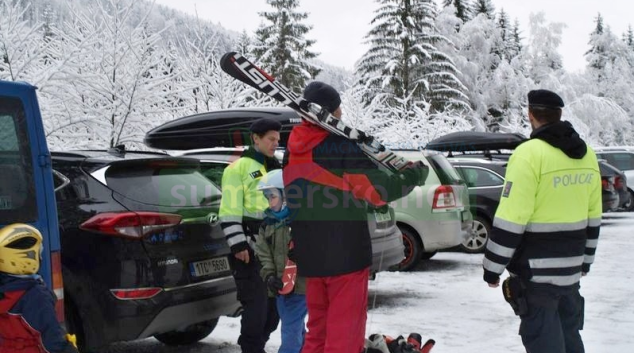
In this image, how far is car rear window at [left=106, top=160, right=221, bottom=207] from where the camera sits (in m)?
4.50

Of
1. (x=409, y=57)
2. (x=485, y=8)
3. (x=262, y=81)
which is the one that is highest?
(x=485, y=8)

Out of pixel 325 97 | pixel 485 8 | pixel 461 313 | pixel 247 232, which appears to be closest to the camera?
pixel 325 97

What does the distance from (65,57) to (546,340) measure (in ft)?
31.3

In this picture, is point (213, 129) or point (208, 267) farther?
point (213, 129)

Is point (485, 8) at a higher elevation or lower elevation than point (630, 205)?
higher

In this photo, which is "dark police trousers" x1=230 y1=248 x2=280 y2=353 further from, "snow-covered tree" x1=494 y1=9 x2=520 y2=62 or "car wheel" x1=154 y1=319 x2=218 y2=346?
"snow-covered tree" x1=494 y1=9 x2=520 y2=62

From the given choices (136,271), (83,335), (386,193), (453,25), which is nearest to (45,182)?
(136,271)

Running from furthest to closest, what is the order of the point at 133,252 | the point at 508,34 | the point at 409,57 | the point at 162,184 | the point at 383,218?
the point at 508,34 < the point at 409,57 < the point at 383,218 < the point at 162,184 < the point at 133,252

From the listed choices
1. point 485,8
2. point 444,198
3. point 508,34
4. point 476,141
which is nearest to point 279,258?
point 444,198

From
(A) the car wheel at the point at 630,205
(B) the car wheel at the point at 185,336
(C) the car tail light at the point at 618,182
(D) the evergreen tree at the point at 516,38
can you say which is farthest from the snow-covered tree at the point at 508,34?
(B) the car wheel at the point at 185,336

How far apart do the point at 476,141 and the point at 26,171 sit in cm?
1207

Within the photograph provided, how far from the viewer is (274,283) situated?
4.08 metres

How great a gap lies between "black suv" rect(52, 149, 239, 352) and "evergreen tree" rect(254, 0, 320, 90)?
111 feet

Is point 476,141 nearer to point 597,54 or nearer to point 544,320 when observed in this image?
point 544,320
